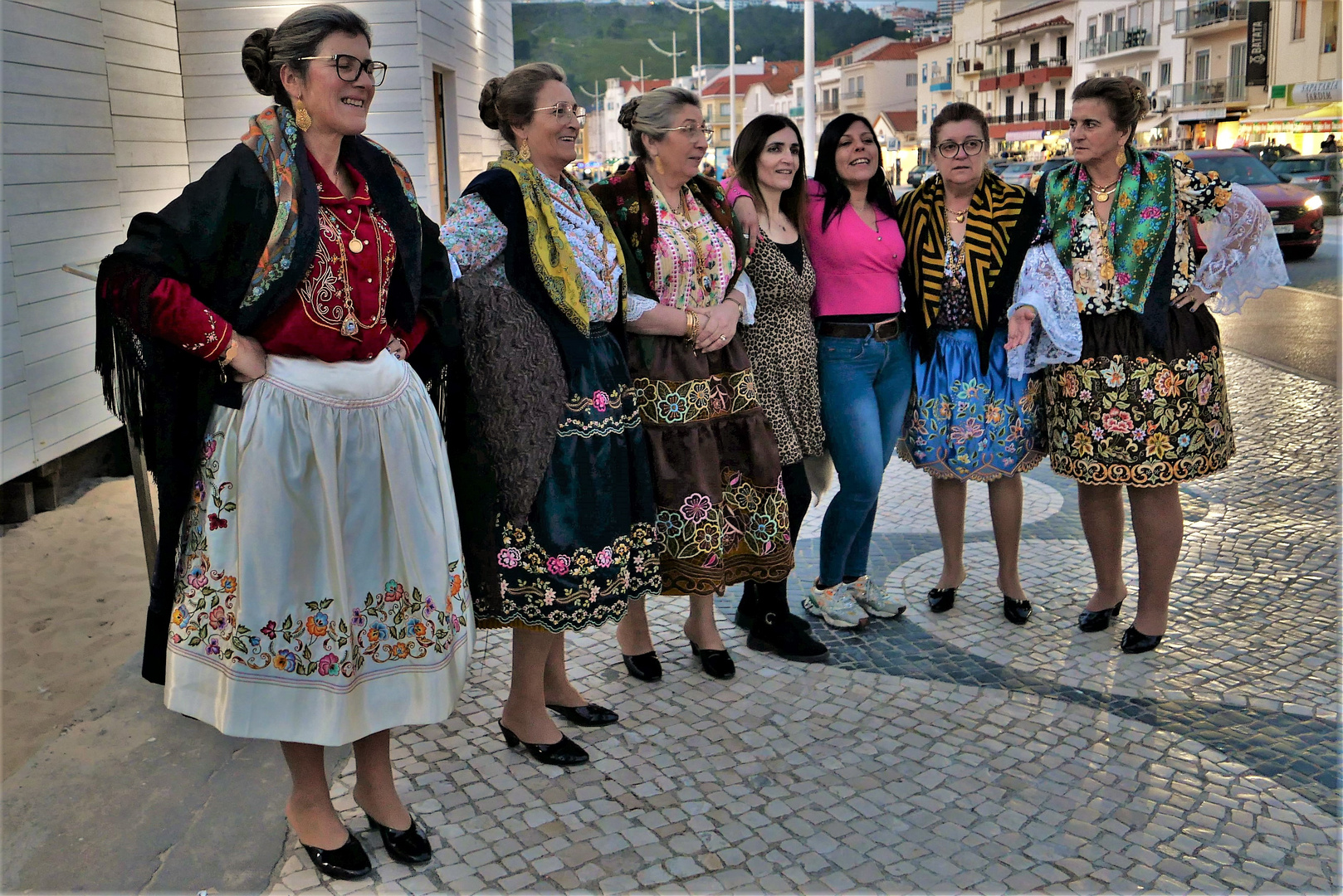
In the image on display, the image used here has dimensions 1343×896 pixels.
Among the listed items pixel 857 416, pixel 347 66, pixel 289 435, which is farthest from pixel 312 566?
pixel 857 416

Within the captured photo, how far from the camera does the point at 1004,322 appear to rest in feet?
13.1

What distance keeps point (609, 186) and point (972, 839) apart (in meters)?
2.15

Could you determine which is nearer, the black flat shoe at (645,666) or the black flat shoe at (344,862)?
the black flat shoe at (344,862)

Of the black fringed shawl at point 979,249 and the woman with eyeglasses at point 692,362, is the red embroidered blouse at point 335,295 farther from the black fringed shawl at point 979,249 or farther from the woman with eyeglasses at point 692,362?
the black fringed shawl at point 979,249

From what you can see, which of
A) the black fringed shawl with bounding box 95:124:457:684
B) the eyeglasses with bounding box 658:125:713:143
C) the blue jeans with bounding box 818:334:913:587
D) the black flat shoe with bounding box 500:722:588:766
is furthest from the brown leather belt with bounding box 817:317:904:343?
the black fringed shawl with bounding box 95:124:457:684

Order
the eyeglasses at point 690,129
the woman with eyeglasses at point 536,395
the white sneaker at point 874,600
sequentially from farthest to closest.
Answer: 1. the white sneaker at point 874,600
2. the eyeglasses at point 690,129
3. the woman with eyeglasses at point 536,395

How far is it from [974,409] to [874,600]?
2.69ft

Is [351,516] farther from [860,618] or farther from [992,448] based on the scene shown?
[992,448]

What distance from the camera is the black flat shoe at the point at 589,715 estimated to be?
341 centimetres

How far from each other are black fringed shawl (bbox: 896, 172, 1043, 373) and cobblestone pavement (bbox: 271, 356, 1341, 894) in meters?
1.15

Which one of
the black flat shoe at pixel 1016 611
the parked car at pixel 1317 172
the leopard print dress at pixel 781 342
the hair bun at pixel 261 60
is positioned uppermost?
the parked car at pixel 1317 172

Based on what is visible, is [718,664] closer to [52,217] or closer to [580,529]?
[580,529]

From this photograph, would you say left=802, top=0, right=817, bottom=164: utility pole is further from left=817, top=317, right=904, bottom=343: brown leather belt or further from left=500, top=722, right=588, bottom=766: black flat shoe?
left=500, top=722, right=588, bottom=766: black flat shoe

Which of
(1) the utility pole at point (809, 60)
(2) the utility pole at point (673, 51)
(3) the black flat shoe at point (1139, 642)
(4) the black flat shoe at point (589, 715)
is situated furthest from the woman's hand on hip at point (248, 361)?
(2) the utility pole at point (673, 51)
